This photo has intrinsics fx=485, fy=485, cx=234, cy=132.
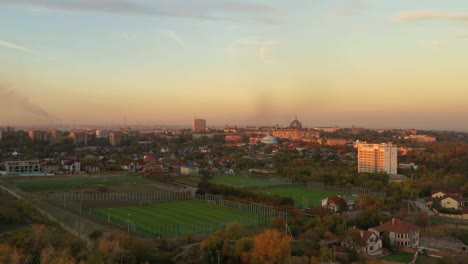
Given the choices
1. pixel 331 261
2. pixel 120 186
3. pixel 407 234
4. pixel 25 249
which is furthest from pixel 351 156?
pixel 25 249

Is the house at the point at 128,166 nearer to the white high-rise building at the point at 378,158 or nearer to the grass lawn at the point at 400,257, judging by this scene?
the white high-rise building at the point at 378,158

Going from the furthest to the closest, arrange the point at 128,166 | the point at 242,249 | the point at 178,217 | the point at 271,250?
1. the point at 128,166
2. the point at 178,217
3. the point at 242,249
4. the point at 271,250

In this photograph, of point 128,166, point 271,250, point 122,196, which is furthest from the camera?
point 128,166

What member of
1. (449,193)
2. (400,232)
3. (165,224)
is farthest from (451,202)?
(165,224)

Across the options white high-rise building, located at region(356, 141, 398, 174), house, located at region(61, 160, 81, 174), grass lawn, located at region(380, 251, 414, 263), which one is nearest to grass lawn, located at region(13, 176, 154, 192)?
house, located at region(61, 160, 81, 174)

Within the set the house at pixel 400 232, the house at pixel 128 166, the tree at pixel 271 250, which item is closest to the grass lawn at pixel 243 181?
the house at pixel 128 166

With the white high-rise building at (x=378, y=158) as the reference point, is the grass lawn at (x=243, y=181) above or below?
below

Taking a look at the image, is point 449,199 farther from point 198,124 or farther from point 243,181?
point 198,124
